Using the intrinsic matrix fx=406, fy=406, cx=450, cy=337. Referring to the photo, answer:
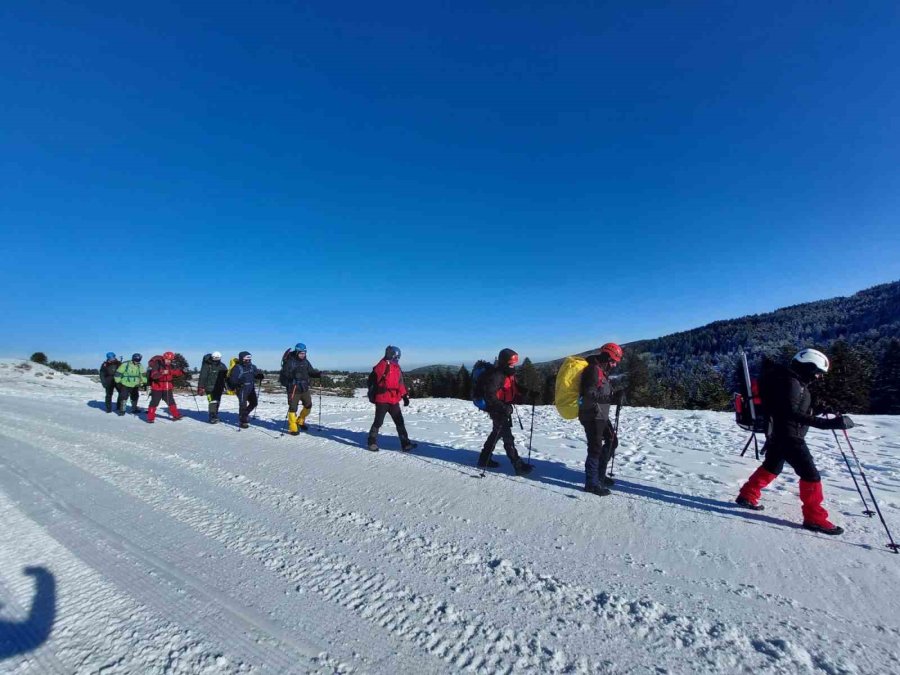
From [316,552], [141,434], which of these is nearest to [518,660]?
[316,552]

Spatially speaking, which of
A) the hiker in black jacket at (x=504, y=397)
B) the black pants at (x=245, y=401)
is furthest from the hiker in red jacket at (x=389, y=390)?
the black pants at (x=245, y=401)

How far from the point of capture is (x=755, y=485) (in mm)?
5281

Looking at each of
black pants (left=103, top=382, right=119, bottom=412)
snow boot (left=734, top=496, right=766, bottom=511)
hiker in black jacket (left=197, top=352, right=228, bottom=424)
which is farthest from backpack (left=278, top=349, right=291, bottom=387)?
snow boot (left=734, top=496, right=766, bottom=511)

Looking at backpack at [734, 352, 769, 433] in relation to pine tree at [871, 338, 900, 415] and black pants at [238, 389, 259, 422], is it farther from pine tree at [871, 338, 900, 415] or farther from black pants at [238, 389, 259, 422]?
A: pine tree at [871, 338, 900, 415]

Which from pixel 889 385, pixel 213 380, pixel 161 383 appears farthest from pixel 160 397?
pixel 889 385

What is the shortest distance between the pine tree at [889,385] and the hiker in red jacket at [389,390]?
60.5 meters

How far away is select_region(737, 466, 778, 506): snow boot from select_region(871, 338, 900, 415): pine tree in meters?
58.4

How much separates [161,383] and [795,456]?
48.0ft

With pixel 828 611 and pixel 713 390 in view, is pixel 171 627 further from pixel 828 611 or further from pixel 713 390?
pixel 713 390

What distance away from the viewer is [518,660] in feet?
8.52

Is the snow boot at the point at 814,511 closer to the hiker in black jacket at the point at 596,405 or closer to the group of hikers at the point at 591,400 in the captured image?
the group of hikers at the point at 591,400

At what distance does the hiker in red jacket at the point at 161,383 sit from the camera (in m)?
11.9

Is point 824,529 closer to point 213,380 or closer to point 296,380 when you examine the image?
point 296,380

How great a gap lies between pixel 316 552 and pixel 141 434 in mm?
8573
